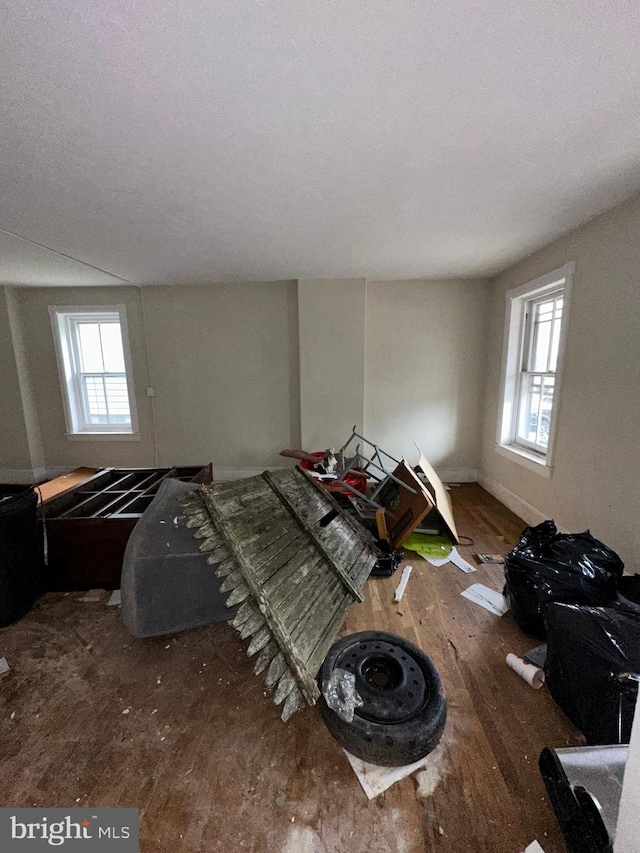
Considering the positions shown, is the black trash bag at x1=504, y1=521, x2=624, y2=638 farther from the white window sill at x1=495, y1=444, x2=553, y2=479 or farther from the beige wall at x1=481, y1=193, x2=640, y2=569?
the white window sill at x1=495, y1=444, x2=553, y2=479

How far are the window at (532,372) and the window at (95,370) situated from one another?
4.32 m

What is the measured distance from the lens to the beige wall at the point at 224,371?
374cm

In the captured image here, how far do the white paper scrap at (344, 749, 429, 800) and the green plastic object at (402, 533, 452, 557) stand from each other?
1.41m

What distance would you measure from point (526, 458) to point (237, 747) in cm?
291

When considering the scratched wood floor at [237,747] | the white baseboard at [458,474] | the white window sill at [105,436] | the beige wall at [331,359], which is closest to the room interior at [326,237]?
the scratched wood floor at [237,747]

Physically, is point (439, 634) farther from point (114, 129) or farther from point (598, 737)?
point (114, 129)

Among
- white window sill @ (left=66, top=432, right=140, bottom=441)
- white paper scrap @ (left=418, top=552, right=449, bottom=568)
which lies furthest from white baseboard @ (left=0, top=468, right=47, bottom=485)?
white paper scrap @ (left=418, top=552, right=449, bottom=568)

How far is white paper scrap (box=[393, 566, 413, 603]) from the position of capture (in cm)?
198

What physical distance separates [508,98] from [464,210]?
2.91 feet

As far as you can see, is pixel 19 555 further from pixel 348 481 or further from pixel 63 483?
pixel 348 481

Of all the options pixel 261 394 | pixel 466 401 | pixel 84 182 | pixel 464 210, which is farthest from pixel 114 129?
pixel 466 401

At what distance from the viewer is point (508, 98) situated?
3.81 ft

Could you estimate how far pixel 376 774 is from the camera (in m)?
1.10

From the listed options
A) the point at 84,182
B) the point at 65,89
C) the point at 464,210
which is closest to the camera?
→ the point at 65,89
